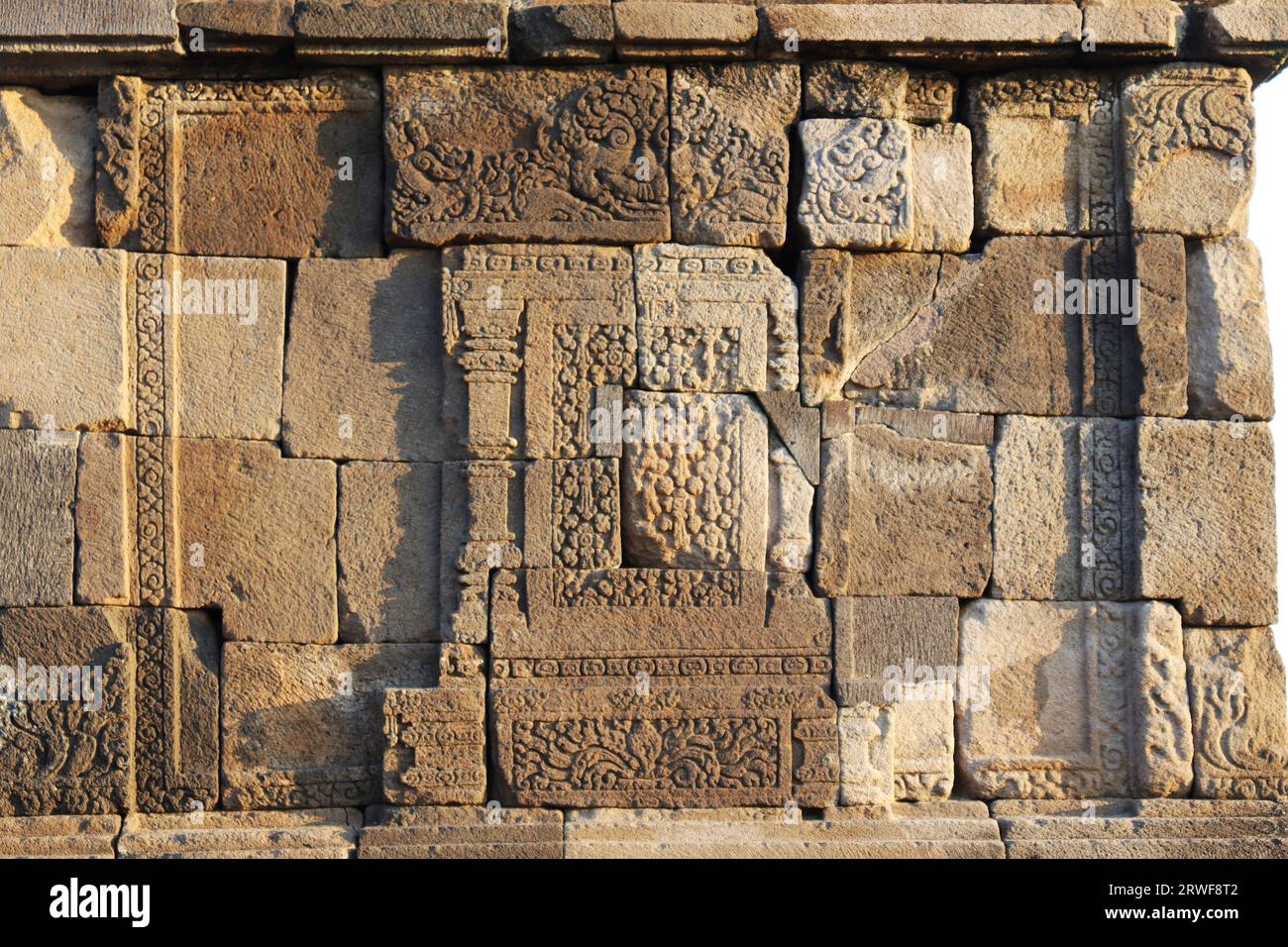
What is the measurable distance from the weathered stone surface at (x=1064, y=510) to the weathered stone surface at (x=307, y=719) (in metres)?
2.53

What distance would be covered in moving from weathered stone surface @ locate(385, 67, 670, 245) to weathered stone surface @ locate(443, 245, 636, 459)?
13 cm

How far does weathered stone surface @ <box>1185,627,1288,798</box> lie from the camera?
6.57 meters

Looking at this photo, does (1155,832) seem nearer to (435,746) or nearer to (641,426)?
(641,426)

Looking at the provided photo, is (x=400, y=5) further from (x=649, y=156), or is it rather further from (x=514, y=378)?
(x=514, y=378)

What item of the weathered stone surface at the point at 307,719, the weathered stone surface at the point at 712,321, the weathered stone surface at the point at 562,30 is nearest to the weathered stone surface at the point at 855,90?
the weathered stone surface at the point at 712,321

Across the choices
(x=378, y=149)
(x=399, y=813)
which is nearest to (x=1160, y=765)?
(x=399, y=813)

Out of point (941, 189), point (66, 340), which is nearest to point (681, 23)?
point (941, 189)

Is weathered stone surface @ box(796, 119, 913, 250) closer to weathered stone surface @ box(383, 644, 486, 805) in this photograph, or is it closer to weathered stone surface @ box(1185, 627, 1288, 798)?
weathered stone surface @ box(1185, 627, 1288, 798)

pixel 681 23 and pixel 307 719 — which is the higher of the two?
pixel 681 23

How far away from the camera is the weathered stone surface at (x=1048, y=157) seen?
6906 mm

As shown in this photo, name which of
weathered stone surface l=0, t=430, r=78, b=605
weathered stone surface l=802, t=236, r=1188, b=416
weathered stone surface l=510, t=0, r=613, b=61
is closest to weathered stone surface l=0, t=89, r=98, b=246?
weathered stone surface l=0, t=430, r=78, b=605

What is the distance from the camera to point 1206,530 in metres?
6.68

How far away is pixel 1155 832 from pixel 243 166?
476 centimetres

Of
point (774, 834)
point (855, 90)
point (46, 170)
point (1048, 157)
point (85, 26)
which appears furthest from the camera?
point (1048, 157)
